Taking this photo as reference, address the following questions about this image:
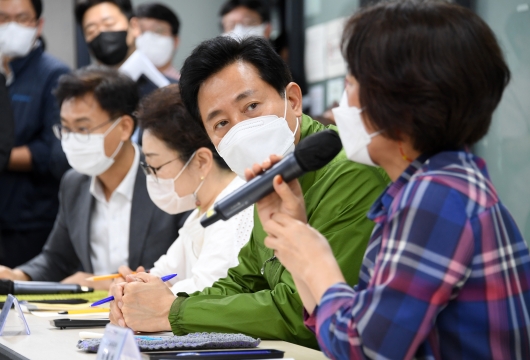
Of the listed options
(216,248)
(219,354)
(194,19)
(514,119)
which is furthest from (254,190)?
(194,19)

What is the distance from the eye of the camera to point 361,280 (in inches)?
51.8

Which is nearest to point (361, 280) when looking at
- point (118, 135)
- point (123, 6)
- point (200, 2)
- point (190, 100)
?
point (190, 100)

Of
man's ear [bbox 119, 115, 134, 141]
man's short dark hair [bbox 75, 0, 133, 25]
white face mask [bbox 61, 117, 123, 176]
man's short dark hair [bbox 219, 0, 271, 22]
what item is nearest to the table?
white face mask [bbox 61, 117, 123, 176]

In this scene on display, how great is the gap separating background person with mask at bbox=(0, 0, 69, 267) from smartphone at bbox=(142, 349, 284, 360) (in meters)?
2.69

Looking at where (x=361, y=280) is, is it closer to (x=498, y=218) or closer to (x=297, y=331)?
(x=498, y=218)

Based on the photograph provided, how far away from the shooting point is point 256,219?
1970 millimetres

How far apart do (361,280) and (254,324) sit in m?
0.41

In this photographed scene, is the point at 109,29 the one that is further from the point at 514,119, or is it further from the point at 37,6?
the point at 514,119

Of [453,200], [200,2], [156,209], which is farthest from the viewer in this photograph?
[200,2]

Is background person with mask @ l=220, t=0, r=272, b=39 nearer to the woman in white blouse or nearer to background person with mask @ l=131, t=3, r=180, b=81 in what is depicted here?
background person with mask @ l=131, t=3, r=180, b=81

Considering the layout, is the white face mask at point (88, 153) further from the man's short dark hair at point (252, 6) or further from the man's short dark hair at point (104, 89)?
the man's short dark hair at point (252, 6)

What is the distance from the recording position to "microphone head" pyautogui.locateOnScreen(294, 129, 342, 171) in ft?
4.25

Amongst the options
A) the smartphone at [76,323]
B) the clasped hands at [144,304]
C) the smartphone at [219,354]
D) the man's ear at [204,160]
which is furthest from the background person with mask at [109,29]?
the smartphone at [219,354]

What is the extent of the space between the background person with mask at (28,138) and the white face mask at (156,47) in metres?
0.50
